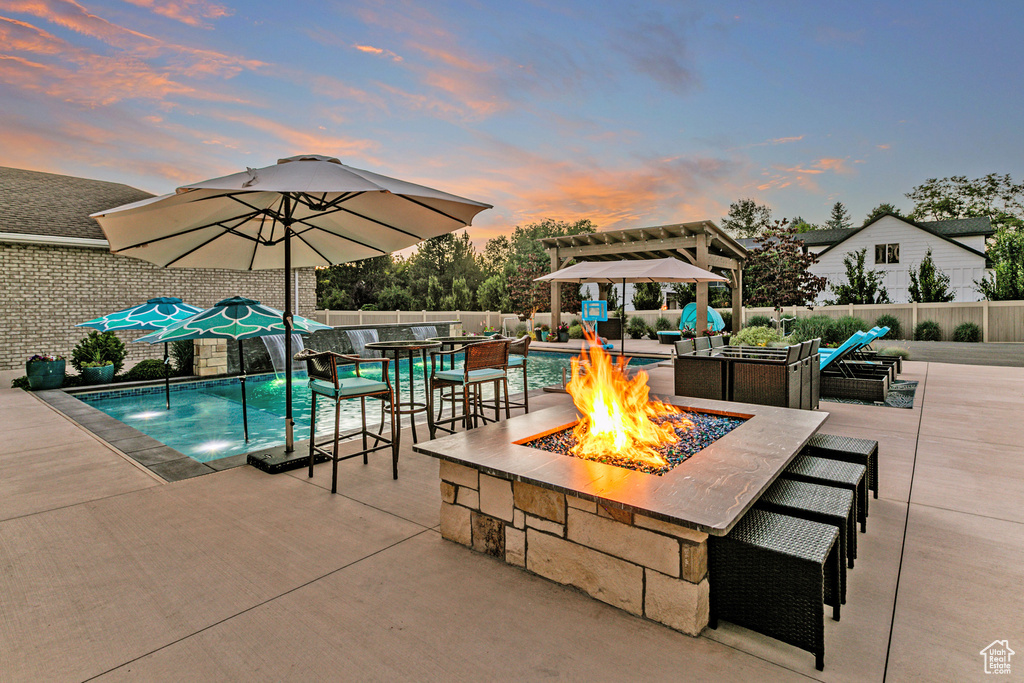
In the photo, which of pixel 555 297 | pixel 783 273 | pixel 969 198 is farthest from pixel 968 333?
pixel 969 198

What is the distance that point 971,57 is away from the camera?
15.8 meters

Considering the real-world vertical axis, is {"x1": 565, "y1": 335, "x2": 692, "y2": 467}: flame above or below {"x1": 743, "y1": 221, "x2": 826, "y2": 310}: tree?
below

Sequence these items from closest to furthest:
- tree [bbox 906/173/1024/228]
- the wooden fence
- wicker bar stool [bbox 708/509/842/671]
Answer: wicker bar stool [bbox 708/509/842/671] → the wooden fence → tree [bbox 906/173/1024/228]

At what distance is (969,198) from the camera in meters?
30.5

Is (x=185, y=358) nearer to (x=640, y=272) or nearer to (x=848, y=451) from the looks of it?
(x=640, y=272)

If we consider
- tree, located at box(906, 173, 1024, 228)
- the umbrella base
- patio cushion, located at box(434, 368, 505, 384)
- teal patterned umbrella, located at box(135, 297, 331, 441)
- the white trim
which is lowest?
the umbrella base

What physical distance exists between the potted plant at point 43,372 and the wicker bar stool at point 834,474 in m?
11.2

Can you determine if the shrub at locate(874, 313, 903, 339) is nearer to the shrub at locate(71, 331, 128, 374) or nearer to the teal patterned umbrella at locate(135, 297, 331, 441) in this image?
the teal patterned umbrella at locate(135, 297, 331, 441)

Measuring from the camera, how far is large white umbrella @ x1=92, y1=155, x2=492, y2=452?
9.68ft

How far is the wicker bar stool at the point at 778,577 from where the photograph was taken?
1.62 metres

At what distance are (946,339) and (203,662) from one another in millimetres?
20938

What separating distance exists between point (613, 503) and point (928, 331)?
19253 millimetres

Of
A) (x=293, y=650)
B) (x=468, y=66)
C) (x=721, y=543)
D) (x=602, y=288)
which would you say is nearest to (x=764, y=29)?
(x=468, y=66)

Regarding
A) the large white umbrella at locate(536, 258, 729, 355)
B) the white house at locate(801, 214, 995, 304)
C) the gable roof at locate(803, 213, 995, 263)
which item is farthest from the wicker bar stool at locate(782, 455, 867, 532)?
the gable roof at locate(803, 213, 995, 263)
